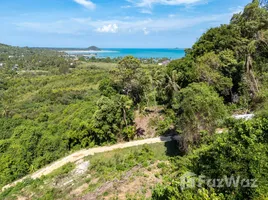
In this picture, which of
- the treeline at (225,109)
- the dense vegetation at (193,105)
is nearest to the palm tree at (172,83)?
the dense vegetation at (193,105)

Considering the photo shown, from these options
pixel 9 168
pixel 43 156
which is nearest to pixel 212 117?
pixel 43 156

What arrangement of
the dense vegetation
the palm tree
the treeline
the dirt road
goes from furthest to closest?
1. the palm tree
2. the dirt road
3. the dense vegetation
4. the treeline

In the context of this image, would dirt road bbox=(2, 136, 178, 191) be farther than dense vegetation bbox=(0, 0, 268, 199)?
Yes

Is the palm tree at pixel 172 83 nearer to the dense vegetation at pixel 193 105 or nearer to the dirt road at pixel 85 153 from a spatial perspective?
the dense vegetation at pixel 193 105

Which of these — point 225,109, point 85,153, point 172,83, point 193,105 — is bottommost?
point 85,153

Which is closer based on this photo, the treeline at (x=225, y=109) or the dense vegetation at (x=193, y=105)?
the treeline at (x=225, y=109)

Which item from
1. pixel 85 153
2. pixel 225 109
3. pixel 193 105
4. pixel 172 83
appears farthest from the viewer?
pixel 172 83

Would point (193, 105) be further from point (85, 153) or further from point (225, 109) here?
point (85, 153)

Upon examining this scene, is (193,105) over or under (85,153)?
over

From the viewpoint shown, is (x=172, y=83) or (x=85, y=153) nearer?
(x=85, y=153)

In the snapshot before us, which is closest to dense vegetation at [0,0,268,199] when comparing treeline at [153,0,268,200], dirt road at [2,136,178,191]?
treeline at [153,0,268,200]

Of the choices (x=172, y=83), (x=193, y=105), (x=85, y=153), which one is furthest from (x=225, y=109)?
(x=85, y=153)

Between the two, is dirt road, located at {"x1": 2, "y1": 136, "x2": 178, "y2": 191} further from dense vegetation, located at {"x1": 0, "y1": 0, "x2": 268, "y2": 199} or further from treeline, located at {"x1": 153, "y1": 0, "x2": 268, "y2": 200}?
treeline, located at {"x1": 153, "y1": 0, "x2": 268, "y2": 200}
